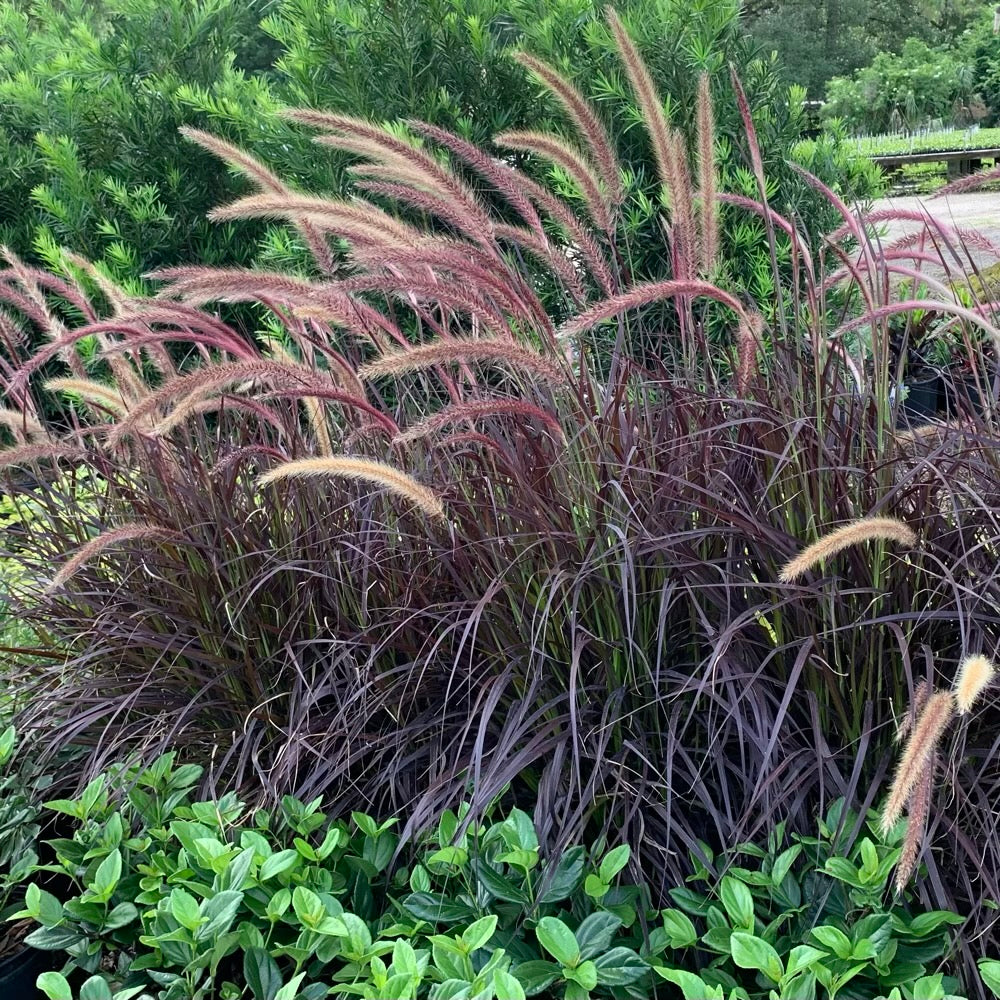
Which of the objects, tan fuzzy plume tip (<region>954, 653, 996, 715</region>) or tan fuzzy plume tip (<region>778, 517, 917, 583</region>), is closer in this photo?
tan fuzzy plume tip (<region>954, 653, 996, 715</region>)

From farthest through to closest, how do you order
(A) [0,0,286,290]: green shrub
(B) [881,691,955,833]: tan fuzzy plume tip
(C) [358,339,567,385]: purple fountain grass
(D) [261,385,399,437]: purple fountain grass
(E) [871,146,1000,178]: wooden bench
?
(E) [871,146,1000,178]: wooden bench < (A) [0,0,286,290]: green shrub < (D) [261,385,399,437]: purple fountain grass < (C) [358,339,567,385]: purple fountain grass < (B) [881,691,955,833]: tan fuzzy plume tip

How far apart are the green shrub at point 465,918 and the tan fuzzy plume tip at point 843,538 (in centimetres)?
61

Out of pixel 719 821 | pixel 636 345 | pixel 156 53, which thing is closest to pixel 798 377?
pixel 719 821

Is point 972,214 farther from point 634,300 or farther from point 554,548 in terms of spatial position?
point 634,300

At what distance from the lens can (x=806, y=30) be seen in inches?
1645

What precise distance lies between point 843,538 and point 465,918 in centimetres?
106

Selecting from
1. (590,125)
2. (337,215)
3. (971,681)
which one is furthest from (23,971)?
(590,125)

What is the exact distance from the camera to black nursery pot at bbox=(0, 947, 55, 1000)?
7.51ft

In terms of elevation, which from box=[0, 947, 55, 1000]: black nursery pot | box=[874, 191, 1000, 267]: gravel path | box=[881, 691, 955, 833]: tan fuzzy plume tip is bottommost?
box=[874, 191, 1000, 267]: gravel path

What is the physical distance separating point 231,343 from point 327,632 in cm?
80

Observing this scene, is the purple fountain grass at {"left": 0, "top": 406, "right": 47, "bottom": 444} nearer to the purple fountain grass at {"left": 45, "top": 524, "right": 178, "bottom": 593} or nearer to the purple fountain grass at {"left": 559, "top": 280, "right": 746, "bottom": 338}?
the purple fountain grass at {"left": 45, "top": 524, "right": 178, "bottom": 593}

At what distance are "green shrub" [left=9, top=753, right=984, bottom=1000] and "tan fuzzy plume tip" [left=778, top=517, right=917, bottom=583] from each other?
0.61 m

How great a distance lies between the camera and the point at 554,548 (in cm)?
224

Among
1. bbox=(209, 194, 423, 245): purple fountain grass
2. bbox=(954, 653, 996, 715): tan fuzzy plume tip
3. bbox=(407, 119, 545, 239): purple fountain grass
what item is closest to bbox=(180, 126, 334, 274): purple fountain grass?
bbox=(209, 194, 423, 245): purple fountain grass
